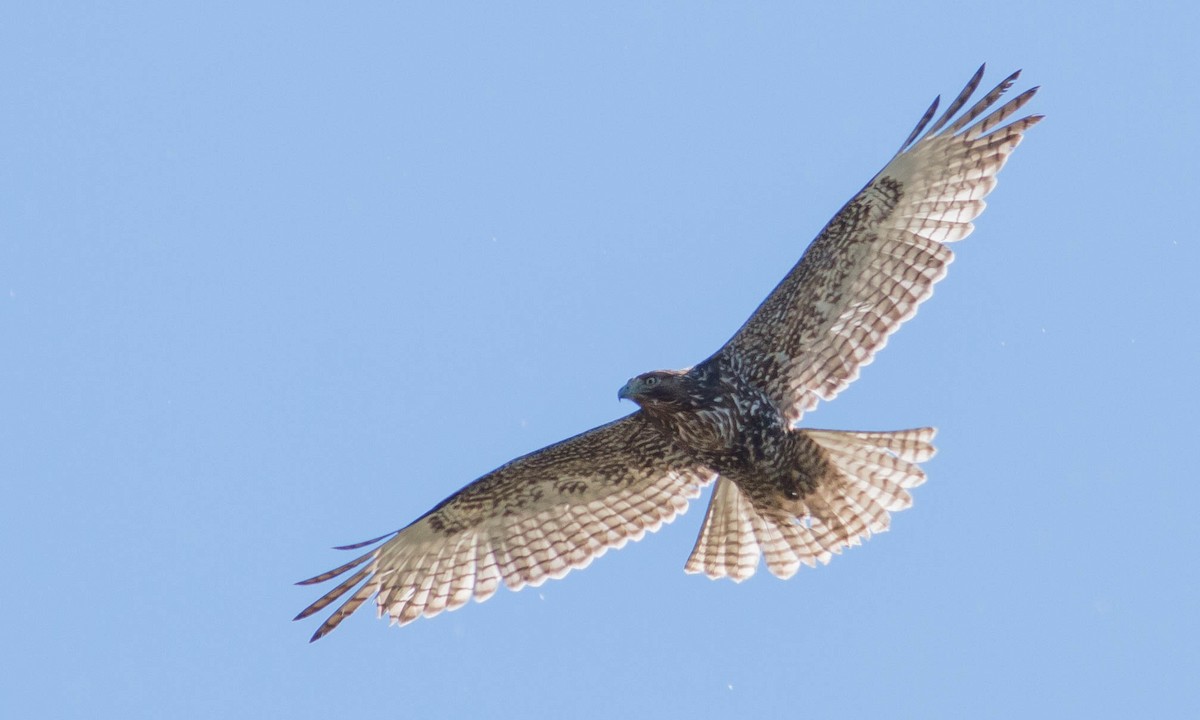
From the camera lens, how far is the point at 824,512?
1516 centimetres

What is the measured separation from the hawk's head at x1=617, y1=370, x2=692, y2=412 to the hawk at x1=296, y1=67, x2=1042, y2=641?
1 cm

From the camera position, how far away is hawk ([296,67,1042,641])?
1490cm

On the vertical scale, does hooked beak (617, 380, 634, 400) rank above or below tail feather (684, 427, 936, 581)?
above

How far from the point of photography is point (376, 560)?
51.5 feet

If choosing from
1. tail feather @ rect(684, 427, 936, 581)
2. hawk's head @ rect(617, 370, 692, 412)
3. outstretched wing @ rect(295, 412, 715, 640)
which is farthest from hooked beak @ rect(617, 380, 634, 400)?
tail feather @ rect(684, 427, 936, 581)

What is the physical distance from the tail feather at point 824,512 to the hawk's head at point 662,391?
100cm

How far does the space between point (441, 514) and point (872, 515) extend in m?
3.38

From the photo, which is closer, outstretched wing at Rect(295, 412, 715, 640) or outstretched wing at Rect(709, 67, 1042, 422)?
outstretched wing at Rect(709, 67, 1042, 422)

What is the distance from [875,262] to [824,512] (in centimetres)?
192

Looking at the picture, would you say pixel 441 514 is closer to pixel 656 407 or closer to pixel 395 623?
pixel 395 623

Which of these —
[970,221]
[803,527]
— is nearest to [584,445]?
[803,527]

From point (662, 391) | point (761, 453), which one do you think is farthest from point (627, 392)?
point (761, 453)

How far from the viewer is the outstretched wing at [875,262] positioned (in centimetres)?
1488

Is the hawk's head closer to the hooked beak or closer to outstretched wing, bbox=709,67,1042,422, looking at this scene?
the hooked beak
